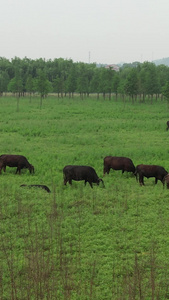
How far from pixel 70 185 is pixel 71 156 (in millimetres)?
5823

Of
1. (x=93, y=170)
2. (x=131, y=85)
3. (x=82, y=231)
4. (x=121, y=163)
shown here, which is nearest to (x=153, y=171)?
(x=121, y=163)

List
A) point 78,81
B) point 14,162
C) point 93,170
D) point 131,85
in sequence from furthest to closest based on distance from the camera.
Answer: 1. point 78,81
2. point 131,85
3. point 14,162
4. point 93,170

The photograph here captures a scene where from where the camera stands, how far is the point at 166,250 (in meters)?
8.69

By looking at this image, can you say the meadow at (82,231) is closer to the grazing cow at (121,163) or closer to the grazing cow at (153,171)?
the grazing cow at (121,163)

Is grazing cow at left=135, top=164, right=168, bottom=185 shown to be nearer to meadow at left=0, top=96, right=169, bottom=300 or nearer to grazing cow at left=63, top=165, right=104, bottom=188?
meadow at left=0, top=96, right=169, bottom=300

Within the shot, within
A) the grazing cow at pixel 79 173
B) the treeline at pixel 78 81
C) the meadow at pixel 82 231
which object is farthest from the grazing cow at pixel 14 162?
the treeline at pixel 78 81

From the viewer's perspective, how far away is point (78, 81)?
245ft

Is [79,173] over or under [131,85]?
under

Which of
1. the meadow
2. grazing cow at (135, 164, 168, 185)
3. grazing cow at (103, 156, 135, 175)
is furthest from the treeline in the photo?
grazing cow at (135, 164, 168, 185)

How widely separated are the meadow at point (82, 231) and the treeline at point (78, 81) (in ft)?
122

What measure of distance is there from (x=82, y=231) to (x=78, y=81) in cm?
6722

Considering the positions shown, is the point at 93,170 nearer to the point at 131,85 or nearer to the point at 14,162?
the point at 14,162

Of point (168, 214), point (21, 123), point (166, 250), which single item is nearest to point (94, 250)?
point (166, 250)

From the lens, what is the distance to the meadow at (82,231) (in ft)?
22.4
